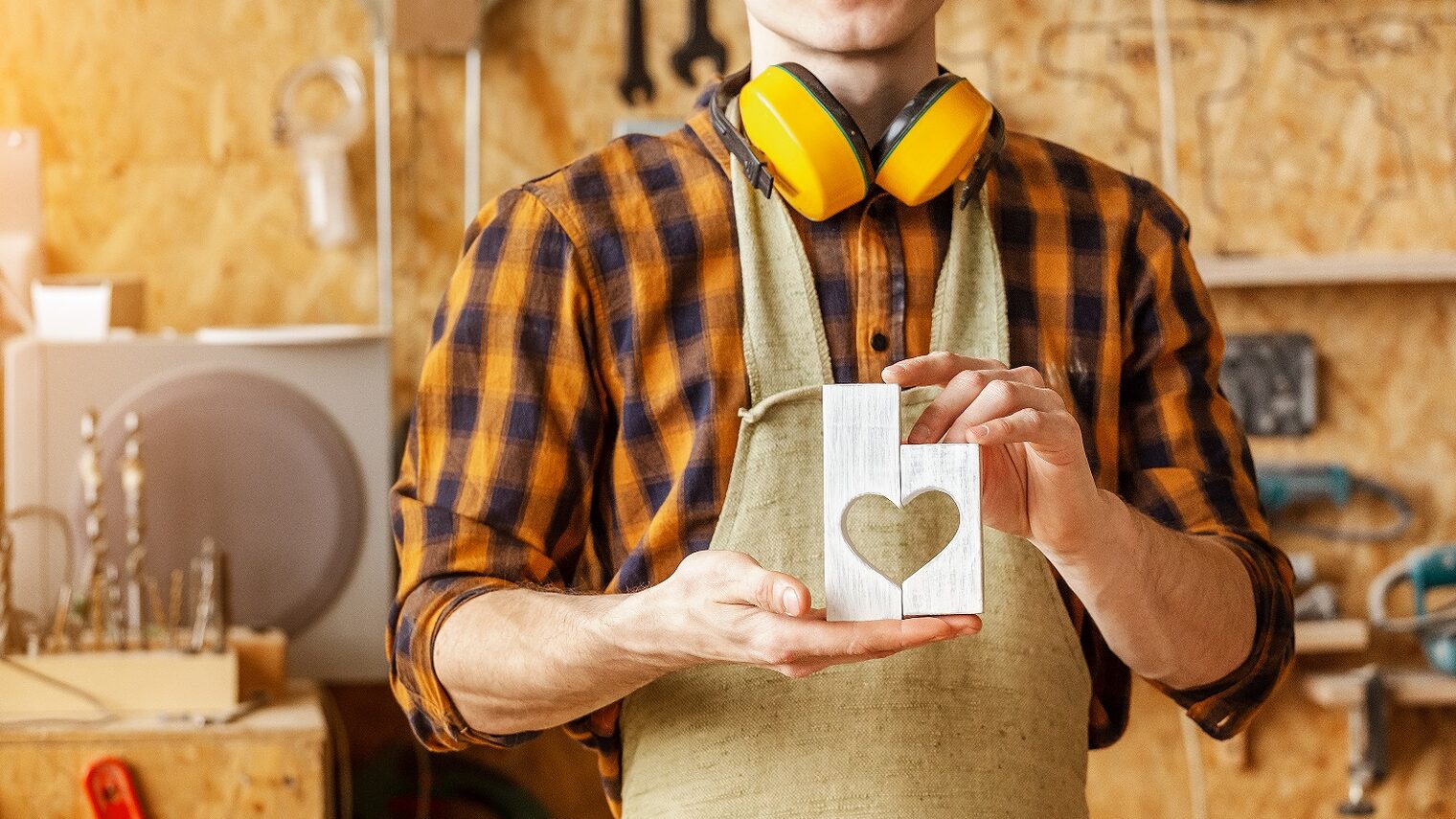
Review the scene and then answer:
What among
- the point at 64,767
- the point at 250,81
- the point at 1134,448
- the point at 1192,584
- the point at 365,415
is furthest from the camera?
the point at 250,81

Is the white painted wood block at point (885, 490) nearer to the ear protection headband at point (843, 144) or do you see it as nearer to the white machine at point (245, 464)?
the ear protection headband at point (843, 144)

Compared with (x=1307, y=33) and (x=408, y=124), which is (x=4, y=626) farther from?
(x=1307, y=33)

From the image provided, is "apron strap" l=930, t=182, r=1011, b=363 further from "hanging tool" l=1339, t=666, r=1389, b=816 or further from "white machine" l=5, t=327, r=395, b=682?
"hanging tool" l=1339, t=666, r=1389, b=816

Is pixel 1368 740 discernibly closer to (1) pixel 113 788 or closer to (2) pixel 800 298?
(2) pixel 800 298

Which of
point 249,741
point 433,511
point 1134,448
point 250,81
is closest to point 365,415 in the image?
point 249,741

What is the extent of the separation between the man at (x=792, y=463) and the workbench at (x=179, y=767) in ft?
2.77

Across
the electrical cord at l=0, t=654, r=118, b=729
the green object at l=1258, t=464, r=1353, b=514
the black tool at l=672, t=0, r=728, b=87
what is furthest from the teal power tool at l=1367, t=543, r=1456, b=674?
the electrical cord at l=0, t=654, r=118, b=729

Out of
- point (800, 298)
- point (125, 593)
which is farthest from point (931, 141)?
point (125, 593)

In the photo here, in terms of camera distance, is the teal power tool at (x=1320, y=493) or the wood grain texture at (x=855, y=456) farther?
the teal power tool at (x=1320, y=493)

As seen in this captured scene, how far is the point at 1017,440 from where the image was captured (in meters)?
0.78

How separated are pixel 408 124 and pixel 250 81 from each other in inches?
10.0

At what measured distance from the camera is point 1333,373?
2484 millimetres

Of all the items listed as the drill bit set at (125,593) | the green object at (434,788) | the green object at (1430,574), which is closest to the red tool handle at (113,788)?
the drill bit set at (125,593)

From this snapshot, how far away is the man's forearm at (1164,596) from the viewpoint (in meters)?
0.88
